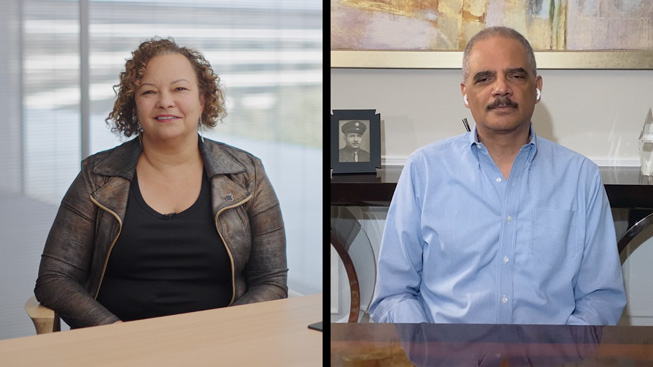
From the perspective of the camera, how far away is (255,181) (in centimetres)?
254

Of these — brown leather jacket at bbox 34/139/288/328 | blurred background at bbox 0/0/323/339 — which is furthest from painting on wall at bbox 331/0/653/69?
blurred background at bbox 0/0/323/339

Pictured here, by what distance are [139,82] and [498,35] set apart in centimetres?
237

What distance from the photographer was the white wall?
0.29m

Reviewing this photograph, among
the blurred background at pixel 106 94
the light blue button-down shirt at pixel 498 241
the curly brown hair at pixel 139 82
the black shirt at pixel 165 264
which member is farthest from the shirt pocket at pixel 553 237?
the blurred background at pixel 106 94

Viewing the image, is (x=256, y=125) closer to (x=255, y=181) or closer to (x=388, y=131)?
(x=255, y=181)

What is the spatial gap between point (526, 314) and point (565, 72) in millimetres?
98

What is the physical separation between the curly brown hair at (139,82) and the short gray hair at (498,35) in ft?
7.56

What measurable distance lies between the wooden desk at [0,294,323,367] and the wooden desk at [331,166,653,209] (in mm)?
210

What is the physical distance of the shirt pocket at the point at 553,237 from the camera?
11.7 inches

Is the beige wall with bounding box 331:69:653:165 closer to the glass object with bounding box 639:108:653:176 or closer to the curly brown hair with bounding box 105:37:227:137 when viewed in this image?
the glass object with bounding box 639:108:653:176

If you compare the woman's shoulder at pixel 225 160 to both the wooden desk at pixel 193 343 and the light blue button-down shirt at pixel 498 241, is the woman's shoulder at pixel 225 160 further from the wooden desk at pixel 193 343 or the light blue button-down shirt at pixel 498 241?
the light blue button-down shirt at pixel 498 241

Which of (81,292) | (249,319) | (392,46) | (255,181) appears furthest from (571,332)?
(255,181)

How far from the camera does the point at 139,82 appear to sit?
254 centimetres

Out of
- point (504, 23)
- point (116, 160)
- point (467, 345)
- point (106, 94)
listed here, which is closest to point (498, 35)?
point (504, 23)
